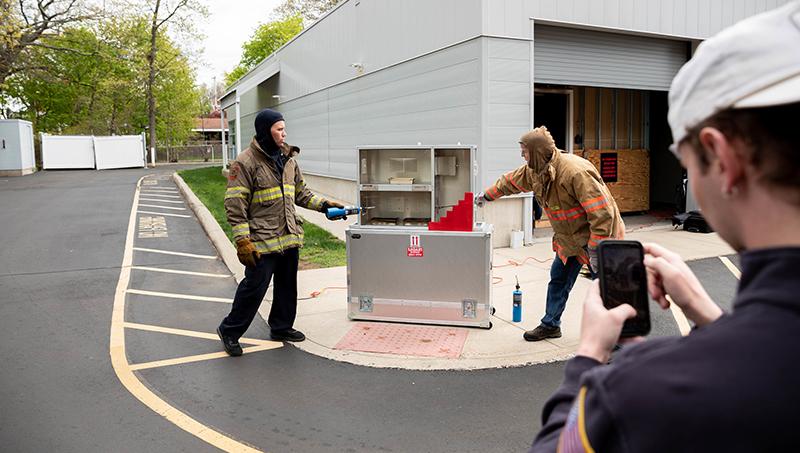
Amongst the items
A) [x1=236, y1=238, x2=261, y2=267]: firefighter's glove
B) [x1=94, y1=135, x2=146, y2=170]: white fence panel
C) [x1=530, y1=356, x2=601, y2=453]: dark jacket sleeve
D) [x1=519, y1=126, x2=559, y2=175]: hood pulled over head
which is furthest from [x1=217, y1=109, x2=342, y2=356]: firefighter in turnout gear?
[x1=94, y1=135, x2=146, y2=170]: white fence panel

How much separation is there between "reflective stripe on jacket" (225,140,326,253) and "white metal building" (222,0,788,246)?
529 centimetres

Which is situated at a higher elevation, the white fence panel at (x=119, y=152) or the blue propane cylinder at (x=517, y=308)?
the white fence panel at (x=119, y=152)

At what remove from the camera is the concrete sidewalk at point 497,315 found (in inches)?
226

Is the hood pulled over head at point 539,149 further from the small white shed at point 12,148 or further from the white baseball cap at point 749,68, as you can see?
the small white shed at point 12,148

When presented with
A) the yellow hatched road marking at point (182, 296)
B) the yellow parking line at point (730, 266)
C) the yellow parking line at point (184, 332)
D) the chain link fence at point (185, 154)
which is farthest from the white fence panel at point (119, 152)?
the yellow parking line at point (730, 266)

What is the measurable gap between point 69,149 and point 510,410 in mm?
41670

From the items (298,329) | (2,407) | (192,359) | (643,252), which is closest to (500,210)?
(298,329)

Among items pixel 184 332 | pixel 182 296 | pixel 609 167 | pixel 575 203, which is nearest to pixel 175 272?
pixel 182 296

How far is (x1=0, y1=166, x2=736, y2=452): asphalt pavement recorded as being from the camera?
4.27 m

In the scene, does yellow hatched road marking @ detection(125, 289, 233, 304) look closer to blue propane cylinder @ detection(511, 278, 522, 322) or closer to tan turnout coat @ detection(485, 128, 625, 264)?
blue propane cylinder @ detection(511, 278, 522, 322)

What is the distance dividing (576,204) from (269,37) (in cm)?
6098

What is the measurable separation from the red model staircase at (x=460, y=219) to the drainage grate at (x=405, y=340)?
1035 mm

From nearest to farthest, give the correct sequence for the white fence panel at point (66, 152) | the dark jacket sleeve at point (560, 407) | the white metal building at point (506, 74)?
the dark jacket sleeve at point (560, 407)
the white metal building at point (506, 74)
the white fence panel at point (66, 152)

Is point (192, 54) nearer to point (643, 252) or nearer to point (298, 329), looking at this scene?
point (298, 329)
